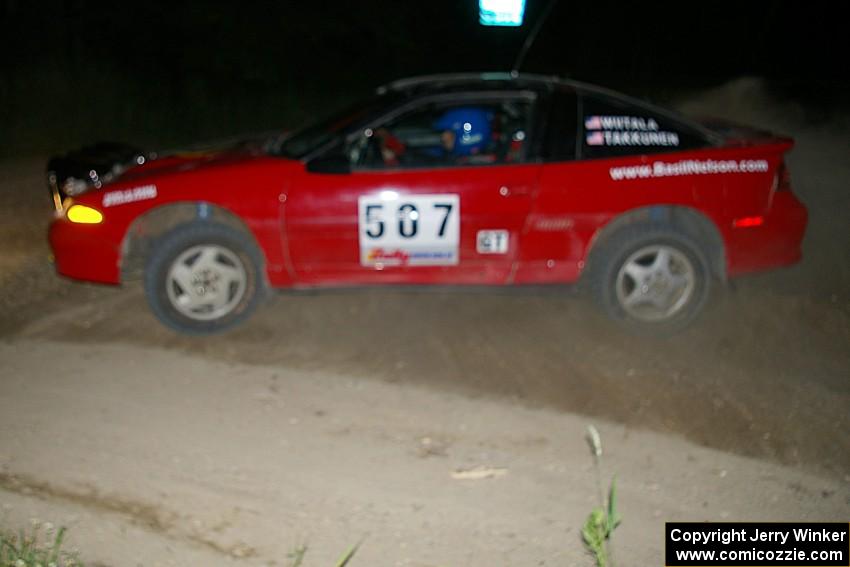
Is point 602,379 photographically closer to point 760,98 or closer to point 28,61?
point 760,98

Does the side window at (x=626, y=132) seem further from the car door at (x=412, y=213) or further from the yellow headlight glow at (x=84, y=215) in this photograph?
the yellow headlight glow at (x=84, y=215)

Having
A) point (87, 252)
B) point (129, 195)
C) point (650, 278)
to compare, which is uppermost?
point (129, 195)

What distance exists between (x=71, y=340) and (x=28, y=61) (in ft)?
37.8

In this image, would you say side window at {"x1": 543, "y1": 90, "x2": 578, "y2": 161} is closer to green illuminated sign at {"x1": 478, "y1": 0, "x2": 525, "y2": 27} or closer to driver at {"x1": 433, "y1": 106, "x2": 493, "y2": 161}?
driver at {"x1": 433, "y1": 106, "x2": 493, "y2": 161}

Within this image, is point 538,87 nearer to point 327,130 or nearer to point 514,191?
point 514,191

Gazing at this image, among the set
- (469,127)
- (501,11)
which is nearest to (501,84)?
(469,127)

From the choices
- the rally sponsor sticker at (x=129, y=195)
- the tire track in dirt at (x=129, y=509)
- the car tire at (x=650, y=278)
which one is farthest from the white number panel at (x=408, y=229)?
the tire track in dirt at (x=129, y=509)

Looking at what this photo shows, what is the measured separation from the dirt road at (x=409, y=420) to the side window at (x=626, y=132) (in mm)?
999

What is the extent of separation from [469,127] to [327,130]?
0.94 metres

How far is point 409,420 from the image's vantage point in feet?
17.2

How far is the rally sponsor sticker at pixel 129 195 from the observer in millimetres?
6168

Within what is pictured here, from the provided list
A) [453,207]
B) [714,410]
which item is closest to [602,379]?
[714,410]

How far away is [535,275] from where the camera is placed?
6336mm

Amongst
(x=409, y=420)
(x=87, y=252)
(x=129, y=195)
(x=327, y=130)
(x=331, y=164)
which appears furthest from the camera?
(x=327, y=130)
